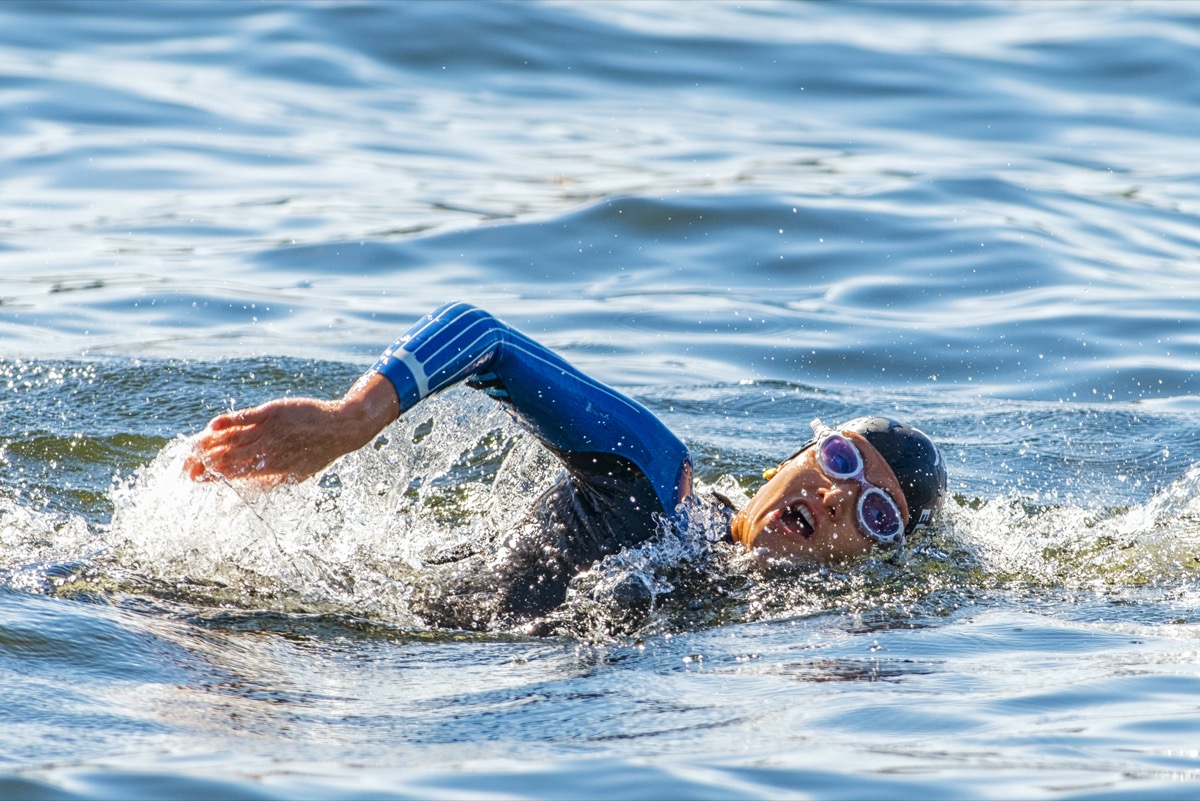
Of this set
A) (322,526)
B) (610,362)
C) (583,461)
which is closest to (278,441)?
(583,461)

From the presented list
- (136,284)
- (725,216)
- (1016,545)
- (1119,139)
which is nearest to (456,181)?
(725,216)

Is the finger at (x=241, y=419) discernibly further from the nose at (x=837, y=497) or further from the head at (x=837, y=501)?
the nose at (x=837, y=497)

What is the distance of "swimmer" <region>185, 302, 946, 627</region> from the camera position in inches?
176

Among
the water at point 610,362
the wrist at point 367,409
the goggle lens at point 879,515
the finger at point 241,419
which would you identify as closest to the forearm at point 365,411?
the wrist at point 367,409

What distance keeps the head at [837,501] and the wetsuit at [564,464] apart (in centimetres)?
32

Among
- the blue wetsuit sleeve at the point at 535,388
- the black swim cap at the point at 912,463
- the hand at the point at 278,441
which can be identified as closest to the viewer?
the hand at the point at 278,441

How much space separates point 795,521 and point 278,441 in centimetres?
192

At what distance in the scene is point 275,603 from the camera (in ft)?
16.7

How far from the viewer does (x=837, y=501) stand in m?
5.47

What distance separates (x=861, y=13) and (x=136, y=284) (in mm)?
12275

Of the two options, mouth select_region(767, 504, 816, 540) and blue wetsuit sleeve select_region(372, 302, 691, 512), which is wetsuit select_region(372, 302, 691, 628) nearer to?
blue wetsuit sleeve select_region(372, 302, 691, 512)

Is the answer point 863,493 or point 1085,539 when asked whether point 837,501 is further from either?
point 1085,539

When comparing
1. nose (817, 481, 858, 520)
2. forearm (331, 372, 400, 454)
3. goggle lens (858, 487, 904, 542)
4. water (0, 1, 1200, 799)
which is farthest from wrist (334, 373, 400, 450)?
goggle lens (858, 487, 904, 542)

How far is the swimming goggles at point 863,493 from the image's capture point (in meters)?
5.50
